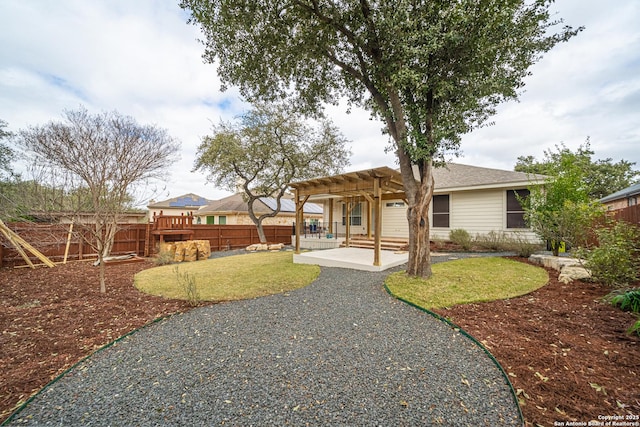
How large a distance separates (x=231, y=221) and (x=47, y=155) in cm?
1608

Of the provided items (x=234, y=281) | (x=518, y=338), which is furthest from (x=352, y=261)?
(x=518, y=338)

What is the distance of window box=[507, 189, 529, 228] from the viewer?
1072 cm

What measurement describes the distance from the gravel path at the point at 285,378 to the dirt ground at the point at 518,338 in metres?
0.28

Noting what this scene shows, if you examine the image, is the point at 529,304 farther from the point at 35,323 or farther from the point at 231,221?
the point at 231,221

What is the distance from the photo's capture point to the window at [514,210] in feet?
35.2

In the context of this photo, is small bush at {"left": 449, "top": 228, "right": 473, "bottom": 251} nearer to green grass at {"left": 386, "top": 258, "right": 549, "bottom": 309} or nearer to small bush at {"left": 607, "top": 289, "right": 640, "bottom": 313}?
green grass at {"left": 386, "top": 258, "right": 549, "bottom": 309}

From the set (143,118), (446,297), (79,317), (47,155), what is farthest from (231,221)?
(446,297)

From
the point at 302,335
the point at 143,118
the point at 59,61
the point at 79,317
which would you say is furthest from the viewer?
the point at 143,118

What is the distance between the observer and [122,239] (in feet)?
37.3

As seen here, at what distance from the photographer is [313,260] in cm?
880

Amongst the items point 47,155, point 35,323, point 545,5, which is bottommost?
point 35,323

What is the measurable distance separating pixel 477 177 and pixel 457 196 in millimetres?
1196

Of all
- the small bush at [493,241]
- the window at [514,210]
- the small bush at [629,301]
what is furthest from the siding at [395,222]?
the small bush at [629,301]

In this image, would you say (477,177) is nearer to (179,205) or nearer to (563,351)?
(563,351)
